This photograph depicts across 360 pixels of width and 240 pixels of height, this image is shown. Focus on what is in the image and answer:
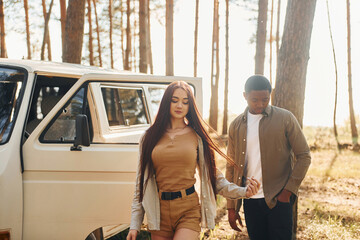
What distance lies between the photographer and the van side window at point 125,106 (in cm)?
588

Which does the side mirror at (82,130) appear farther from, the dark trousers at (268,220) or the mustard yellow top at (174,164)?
the dark trousers at (268,220)

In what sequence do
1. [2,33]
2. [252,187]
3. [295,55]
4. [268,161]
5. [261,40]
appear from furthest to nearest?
1. [2,33]
2. [261,40]
3. [295,55]
4. [268,161]
5. [252,187]

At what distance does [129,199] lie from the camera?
11.1ft

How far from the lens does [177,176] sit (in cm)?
289

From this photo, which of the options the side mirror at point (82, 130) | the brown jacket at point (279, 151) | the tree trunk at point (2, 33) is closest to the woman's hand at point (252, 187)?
the brown jacket at point (279, 151)

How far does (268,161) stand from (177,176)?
0.89 metres

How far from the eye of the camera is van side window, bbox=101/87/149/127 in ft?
19.3

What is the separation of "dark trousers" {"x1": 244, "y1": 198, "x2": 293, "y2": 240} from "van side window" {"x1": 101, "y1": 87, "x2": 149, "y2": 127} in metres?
2.87

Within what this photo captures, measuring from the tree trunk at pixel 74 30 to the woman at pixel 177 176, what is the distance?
6.40 metres

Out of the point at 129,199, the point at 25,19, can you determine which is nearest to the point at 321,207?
the point at 129,199

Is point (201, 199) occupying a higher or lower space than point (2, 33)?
lower

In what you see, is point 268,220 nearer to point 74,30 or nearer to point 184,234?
point 184,234

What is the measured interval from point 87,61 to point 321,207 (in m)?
19.7

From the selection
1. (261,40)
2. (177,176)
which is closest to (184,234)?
(177,176)
